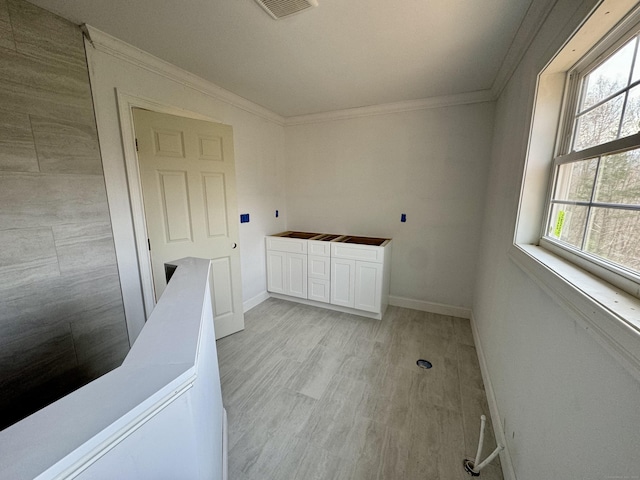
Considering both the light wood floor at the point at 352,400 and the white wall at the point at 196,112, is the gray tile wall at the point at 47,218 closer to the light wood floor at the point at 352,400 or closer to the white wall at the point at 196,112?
the white wall at the point at 196,112

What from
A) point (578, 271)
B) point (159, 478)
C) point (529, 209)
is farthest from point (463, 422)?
point (159, 478)

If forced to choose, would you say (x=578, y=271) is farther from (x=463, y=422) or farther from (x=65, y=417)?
(x=65, y=417)

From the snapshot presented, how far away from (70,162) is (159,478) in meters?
1.89

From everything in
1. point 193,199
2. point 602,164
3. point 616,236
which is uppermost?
point 602,164

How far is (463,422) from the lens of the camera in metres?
1.60

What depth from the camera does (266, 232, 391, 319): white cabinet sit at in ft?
9.22

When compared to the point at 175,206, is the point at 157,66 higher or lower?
higher

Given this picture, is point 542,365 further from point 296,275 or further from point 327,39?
point 296,275

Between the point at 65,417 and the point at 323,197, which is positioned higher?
the point at 323,197

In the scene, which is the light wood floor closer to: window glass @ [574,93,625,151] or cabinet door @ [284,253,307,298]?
cabinet door @ [284,253,307,298]

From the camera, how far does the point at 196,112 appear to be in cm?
230

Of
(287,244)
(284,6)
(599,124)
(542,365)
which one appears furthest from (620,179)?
(287,244)

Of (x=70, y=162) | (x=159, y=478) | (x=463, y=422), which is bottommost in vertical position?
(x=463, y=422)

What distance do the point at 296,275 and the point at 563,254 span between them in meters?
2.53
